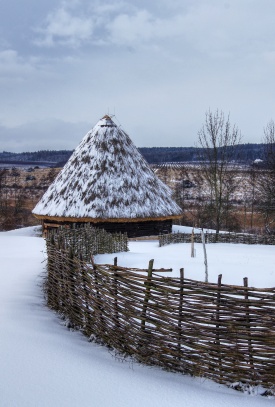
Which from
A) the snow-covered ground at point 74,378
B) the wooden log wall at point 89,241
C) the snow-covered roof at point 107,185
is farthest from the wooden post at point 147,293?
the snow-covered roof at point 107,185

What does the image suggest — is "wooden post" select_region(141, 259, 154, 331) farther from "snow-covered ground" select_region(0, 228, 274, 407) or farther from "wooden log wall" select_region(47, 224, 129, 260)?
"wooden log wall" select_region(47, 224, 129, 260)

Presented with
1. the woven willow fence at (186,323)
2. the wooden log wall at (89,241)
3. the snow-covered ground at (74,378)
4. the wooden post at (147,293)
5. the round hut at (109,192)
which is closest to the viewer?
the snow-covered ground at (74,378)

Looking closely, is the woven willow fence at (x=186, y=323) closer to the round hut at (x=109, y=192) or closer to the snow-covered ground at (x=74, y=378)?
the snow-covered ground at (x=74, y=378)

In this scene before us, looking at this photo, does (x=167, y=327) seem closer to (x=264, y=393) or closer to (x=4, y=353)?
(x=264, y=393)

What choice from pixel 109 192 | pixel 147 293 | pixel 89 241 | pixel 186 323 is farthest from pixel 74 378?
pixel 109 192

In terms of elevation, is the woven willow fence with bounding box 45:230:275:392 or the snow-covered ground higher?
the woven willow fence with bounding box 45:230:275:392

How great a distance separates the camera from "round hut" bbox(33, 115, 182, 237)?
19031 millimetres

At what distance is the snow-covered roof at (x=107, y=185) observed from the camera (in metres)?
19.1

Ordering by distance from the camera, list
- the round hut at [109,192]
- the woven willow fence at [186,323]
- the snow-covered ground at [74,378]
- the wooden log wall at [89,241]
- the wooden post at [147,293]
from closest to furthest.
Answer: the snow-covered ground at [74,378] < the woven willow fence at [186,323] < the wooden post at [147,293] < the wooden log wall at [89,241] < the round hut at [109,192]

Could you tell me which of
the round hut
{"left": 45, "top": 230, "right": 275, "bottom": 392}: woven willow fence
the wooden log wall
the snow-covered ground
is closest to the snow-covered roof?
the round hut

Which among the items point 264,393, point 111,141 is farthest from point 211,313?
point 111,141

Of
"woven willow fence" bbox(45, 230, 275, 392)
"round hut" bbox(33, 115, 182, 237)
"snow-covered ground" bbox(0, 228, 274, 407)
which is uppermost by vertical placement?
"round hut" bbox(33, 115, 182, 237)

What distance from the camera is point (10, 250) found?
15578 mm

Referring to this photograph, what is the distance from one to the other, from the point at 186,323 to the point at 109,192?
49.6ft
